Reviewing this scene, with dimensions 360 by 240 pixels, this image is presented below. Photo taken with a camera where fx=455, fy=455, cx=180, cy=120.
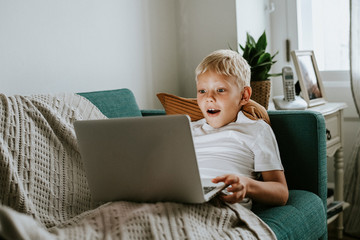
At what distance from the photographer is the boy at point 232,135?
54.7 inches

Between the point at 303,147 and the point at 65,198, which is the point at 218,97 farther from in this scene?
the point at 65,198

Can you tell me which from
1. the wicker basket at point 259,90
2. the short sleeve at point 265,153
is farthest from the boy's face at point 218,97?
the wicker basket at point 259,90

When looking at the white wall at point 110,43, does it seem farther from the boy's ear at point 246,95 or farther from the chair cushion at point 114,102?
the boy's ear at point 246,95

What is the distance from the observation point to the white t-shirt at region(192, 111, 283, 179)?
1405 mm

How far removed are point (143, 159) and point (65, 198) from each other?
39cm

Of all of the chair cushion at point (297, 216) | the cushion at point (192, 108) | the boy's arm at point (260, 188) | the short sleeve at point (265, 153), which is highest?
the cushion at point (192, 108)

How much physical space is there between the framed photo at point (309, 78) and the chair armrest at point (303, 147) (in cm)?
68

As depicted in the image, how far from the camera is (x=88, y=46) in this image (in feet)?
6.75

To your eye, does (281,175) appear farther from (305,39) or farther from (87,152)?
(305,39)

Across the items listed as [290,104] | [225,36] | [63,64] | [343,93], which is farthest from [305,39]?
[63,64]

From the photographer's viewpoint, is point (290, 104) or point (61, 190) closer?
point (61, 190)

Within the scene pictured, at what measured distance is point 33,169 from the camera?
1.32m

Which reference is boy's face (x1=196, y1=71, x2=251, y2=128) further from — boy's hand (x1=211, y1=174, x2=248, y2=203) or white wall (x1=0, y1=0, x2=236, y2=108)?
white wall (x1=0, y1=0, x2=236, y2=108)

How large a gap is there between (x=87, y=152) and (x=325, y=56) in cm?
194
